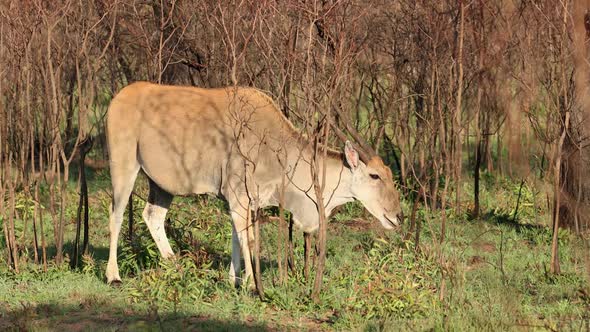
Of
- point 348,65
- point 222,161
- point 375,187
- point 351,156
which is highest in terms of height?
point 348,65

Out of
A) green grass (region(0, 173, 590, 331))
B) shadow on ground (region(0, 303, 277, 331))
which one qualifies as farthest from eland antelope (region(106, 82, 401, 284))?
shadow on ground (region(0, 303, 277, 331))

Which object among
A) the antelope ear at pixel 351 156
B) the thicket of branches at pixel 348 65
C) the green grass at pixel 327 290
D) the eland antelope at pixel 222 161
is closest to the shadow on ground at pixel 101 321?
the green grass at pixel 327 290

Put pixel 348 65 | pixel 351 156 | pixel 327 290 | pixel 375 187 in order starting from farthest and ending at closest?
pixel 348 65 → pixel 375 187 → pixel 351 156 → pixel 327 290

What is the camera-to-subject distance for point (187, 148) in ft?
30.9

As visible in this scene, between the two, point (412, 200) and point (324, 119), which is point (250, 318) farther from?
point (412, 200)

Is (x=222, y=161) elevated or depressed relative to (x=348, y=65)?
→ depressed

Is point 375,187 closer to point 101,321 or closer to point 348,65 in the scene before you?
point 348,65

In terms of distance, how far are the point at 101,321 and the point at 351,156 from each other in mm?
2512

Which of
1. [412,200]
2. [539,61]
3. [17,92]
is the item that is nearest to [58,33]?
[17,92]

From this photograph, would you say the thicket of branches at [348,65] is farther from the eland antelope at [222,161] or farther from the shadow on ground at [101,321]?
the shadow on ground at [101,321]

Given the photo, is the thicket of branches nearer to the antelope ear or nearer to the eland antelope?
the eland antelope

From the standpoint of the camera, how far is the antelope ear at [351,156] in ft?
29.1

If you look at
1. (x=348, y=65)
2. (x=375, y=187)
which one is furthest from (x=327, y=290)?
(x=348, y=65)

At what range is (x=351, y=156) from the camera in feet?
29.4
